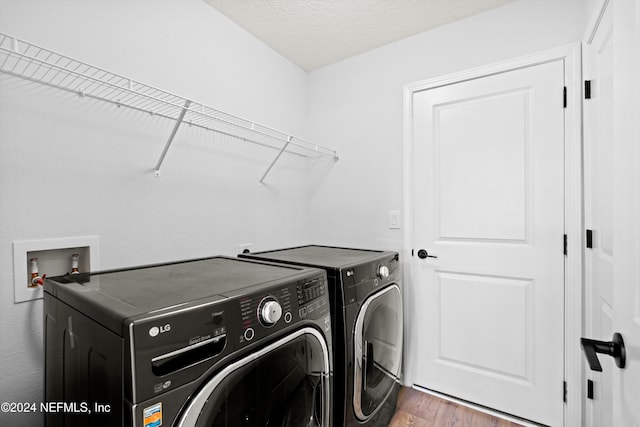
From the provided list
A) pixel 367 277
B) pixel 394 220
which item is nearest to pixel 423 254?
pixel 394 220

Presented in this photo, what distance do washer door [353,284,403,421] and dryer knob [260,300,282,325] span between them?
0.57m

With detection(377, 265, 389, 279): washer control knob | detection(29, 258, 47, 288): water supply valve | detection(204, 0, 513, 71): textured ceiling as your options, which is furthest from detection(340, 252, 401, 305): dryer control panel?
detection(204, 0, 513, 71): textured ceiling

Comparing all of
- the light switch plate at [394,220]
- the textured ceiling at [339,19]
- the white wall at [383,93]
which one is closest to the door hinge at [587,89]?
the white wall at [383,93]

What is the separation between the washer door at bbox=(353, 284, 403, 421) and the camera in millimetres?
1423

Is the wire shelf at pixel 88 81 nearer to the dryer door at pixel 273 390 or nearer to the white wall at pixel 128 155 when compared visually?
the white wall at pixel 128 155

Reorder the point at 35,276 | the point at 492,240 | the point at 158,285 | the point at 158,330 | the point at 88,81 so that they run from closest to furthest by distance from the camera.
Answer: the point at 158,330 < the point at 158,285 < the point at 35,276 < the point at 88,81 < the point at 492,240

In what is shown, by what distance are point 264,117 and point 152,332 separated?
183 centimetres

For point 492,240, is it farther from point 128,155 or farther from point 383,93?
point 128,155

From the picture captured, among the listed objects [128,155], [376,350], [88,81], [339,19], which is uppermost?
[339,19]

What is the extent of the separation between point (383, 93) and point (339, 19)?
585 mm

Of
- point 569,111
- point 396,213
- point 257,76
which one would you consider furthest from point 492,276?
point 257,76

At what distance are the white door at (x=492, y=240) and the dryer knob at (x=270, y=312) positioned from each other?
1.43m

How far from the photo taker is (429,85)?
2.08m

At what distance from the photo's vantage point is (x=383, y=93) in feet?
7.55
